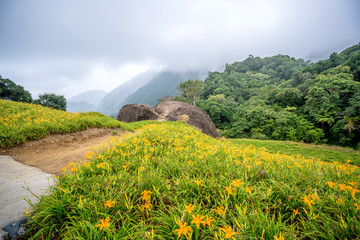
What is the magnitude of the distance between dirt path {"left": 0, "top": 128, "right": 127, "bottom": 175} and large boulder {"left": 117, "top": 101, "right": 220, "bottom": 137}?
6454 mm

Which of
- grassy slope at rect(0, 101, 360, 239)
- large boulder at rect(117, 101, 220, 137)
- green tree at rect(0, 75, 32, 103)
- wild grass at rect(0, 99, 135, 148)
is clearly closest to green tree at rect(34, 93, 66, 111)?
green tree at rect(0, 75, 32, 103)

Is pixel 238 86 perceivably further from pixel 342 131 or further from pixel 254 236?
pixel 254 236

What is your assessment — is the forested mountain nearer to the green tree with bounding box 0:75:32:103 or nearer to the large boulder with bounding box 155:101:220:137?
the large boulder with bounding box 155:101:220:137

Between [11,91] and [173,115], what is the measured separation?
1148 inches

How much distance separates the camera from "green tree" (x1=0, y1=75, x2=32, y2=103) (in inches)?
862

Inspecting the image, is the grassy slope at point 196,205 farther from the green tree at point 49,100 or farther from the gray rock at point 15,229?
the green tree at point 49,100

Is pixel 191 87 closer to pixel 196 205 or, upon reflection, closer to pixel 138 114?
pixel 138 114

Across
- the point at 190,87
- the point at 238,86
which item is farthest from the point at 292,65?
the point at 190,87

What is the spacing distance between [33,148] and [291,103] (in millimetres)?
39110

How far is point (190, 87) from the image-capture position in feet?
139

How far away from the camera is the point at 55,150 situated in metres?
4.55

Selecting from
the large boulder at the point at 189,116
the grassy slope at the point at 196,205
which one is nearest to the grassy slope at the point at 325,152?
the large boulder at the point at 189,116

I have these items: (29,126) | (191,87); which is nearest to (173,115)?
(29,126)

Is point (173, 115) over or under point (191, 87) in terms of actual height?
under
